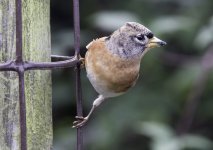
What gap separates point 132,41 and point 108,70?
141 millimetres

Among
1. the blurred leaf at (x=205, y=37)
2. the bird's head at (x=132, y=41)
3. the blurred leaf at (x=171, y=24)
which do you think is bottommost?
the bird's head at (x=132, y=41)

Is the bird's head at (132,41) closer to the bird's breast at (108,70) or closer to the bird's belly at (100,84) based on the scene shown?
the bird's breast at (108,70)

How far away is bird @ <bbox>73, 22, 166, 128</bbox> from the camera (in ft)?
8.25

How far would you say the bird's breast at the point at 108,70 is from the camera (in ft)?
8.30

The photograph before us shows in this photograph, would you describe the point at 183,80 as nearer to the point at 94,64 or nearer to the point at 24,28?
the point at 94,64

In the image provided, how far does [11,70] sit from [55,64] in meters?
0.15

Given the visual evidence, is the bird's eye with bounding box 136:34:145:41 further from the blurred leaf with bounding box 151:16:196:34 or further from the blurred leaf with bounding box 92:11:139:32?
the blurred leaf with bounding box 151:16:196:34

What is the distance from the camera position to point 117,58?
2.60 metres

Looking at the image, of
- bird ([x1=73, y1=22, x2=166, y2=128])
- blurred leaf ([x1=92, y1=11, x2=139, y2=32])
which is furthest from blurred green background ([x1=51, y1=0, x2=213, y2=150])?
bird ([x1=73, y1=22, x2=166, y2=128])

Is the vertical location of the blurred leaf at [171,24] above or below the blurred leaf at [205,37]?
above

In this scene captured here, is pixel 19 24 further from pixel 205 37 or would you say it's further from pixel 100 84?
pixel 205 37

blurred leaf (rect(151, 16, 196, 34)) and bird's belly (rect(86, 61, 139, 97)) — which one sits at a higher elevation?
blurred leaf (rect(151, 16, 196, 34))

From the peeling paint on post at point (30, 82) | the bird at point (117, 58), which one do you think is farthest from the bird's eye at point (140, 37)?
the peeling paint on post at point (30, 82)

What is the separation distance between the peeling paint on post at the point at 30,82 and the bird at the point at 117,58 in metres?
0.31
